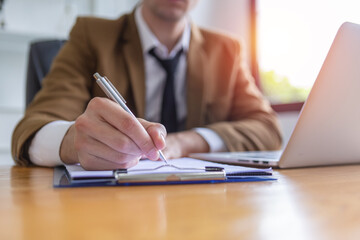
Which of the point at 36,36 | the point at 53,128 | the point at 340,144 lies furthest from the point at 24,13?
the point at 340,144

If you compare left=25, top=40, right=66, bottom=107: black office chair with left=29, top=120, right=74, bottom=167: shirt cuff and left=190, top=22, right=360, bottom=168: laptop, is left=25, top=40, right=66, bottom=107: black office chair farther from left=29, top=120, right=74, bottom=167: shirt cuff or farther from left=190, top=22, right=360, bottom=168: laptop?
left=190, top=22, right=360, bottom=168: laptop

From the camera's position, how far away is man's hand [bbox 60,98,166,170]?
1.59 ft

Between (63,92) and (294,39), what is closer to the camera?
(63,92)

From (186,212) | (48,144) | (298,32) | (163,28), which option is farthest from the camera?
(298,32)

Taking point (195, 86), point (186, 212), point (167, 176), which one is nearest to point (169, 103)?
point (195, 86)

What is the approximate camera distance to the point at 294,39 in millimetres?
2266

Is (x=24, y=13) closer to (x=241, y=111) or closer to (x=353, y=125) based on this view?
(x=241, y=111)

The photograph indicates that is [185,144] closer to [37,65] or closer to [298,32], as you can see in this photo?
[37,65]

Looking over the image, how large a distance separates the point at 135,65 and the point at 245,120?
40 centimetres

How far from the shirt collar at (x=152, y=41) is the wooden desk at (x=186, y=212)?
97cm

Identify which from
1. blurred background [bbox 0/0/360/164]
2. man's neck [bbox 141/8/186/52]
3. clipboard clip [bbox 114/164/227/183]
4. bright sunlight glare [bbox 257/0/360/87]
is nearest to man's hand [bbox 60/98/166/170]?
clipboard clip [bbox 114/164/227/183]

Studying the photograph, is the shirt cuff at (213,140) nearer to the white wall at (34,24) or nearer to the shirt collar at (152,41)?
the shirt collar at (152,41)

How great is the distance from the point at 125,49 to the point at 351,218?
1089 millimetres

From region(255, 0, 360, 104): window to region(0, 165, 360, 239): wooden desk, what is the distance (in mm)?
1710
